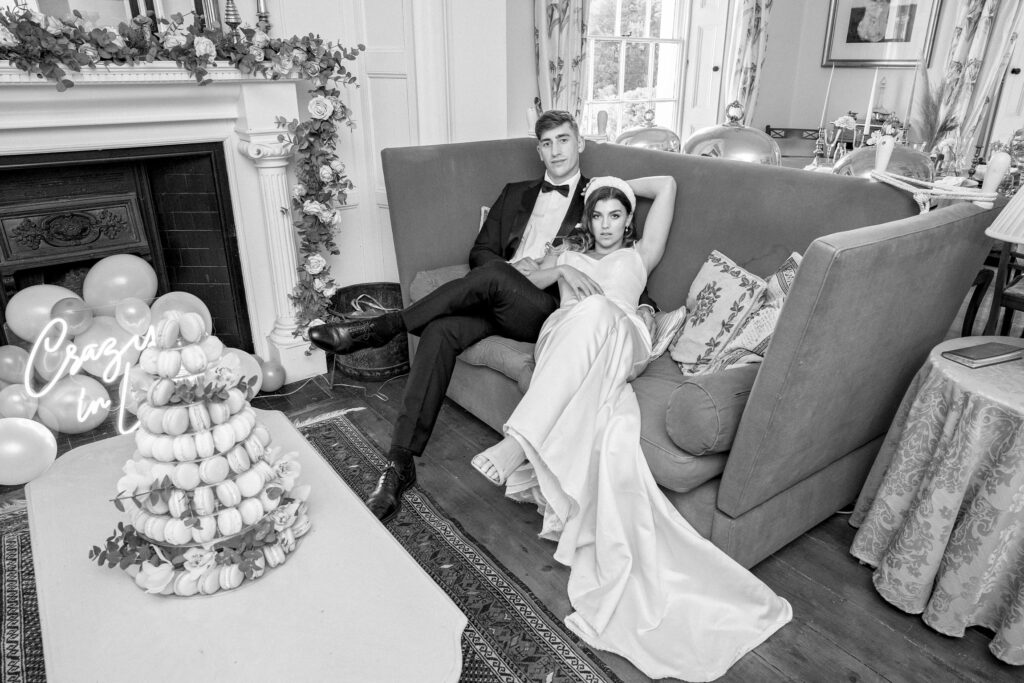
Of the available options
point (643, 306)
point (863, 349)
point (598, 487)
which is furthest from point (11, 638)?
point (863, 349)

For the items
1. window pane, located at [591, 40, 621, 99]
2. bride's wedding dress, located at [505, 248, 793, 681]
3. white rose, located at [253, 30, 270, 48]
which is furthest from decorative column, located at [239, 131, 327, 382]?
window pane, located at [591, 40, 621, 99]

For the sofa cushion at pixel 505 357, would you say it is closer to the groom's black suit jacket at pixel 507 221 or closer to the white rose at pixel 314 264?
the groom's black suit jacket at pixel 507 221

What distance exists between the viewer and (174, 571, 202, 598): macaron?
114 cm

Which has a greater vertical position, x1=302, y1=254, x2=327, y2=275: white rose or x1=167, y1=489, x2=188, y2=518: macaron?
x1=167, y1=489, x2=188, y2=518: macaron

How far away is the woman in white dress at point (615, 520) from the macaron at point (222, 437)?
0.77m

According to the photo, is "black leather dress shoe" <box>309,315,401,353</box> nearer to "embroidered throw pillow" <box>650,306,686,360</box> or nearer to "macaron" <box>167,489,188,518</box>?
"embroidered throw pillow" <box>650,306,686,360</box>

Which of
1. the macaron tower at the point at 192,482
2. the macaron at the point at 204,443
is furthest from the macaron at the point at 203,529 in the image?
the macaron at the point at 204,443

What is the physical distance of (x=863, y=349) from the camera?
5.11 feet

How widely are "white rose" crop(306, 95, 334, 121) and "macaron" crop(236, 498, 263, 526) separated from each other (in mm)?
1855

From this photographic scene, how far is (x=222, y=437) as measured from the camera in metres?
1.15

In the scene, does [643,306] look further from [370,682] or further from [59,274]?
[59,274]

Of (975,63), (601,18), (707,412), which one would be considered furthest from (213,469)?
(975,63)

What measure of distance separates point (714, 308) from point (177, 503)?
1508mm

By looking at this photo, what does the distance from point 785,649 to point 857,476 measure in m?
0.65
